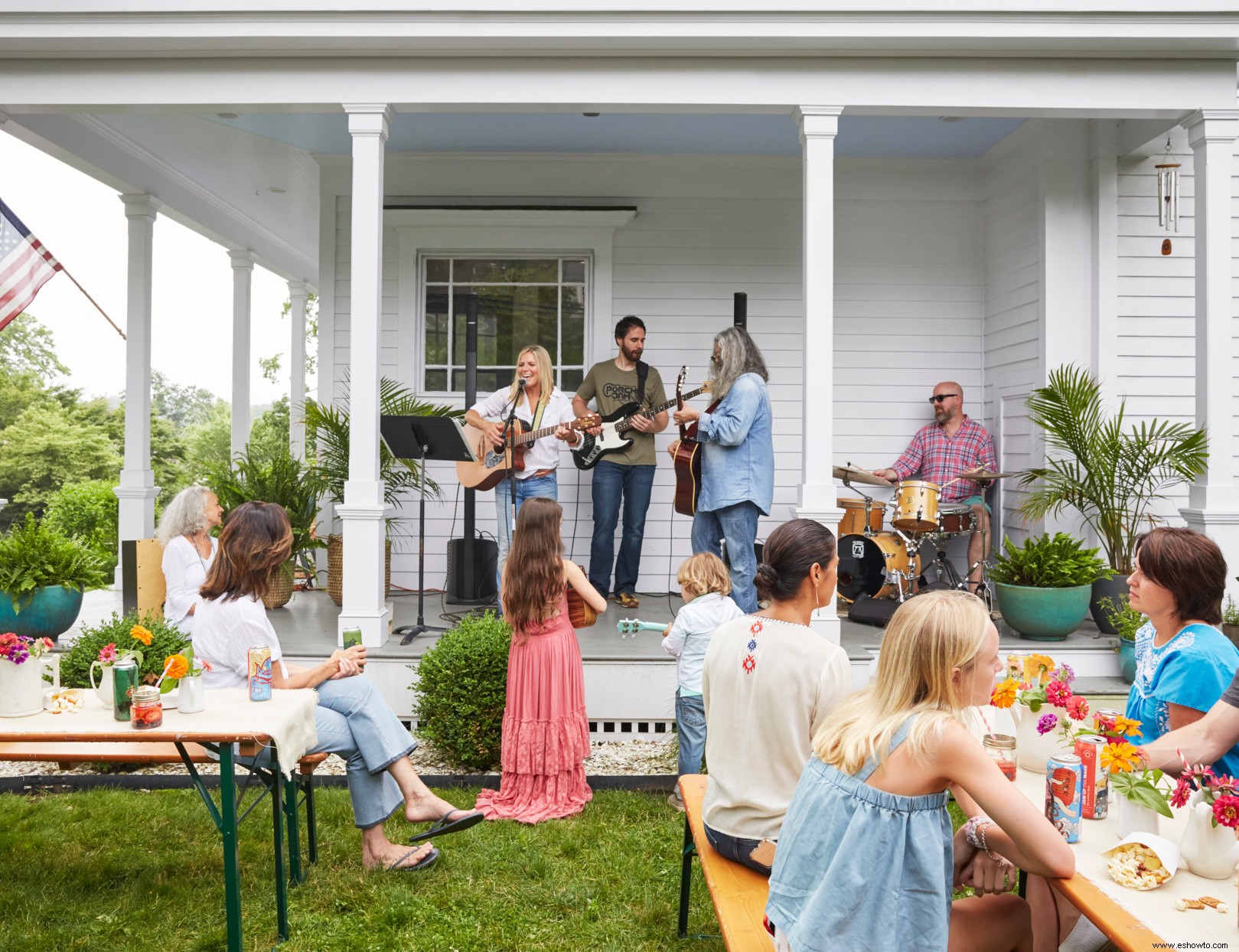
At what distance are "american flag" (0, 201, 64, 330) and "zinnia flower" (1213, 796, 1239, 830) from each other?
662cm

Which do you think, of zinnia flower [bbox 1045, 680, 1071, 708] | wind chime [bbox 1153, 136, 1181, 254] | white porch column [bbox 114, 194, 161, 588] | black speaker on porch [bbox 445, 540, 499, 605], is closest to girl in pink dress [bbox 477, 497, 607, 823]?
zinnia flower [bbox 1045, 680, 1071, 708]

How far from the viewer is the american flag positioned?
619cm

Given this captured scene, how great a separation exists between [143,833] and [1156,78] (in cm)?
609

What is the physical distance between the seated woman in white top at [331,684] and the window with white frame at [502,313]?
4.24 m

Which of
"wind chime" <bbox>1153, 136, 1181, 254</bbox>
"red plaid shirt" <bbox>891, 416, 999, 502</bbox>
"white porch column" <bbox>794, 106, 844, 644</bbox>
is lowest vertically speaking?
"red plaid shirt" <bbox>891, 416, 999, 502</bbox>

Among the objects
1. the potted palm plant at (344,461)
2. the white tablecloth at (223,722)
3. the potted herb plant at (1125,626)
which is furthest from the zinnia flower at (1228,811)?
the potted palm plant at (344,461)

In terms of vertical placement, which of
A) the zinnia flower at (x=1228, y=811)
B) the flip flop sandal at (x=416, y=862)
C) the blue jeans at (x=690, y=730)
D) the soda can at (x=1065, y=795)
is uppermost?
the zinnia flower at (x=1228, y=811)

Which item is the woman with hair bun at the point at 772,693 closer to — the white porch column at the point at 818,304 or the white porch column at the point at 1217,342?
the white porch column at the point at 818,304

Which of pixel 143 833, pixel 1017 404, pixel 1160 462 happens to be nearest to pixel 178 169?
pixel 143 833

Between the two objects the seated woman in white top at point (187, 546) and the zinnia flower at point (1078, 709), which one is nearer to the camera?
the zinnia flower at point (1078, 709)

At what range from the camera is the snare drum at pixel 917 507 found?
607 centimetres

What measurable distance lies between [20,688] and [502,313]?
16.5 ft

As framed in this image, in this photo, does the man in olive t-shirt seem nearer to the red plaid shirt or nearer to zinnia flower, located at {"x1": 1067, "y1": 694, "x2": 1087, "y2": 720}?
the red plaid shirt

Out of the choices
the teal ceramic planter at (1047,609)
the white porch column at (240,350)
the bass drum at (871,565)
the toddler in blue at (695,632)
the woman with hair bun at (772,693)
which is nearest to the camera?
the woman with hair bun at (772,693)
